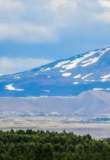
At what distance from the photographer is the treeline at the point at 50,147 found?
7706 centimetres

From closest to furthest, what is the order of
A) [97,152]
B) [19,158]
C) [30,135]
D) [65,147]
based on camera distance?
1. [19,158]
2. [97,152]
3. [65,147]
4. [30,135]

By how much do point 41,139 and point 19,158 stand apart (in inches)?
610

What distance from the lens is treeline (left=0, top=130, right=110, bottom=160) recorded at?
77.1m

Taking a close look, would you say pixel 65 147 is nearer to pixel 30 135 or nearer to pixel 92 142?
pixel 92 142

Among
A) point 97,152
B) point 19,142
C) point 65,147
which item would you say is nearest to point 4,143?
point 19,142

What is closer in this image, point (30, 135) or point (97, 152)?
point (97, 152)

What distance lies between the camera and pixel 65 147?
87.2 meters

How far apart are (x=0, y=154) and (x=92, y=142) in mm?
13469

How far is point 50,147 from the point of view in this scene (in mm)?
80750

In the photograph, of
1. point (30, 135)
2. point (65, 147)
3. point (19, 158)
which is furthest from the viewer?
point (30, 135)

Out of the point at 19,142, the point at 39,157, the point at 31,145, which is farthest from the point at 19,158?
the point at 19,142

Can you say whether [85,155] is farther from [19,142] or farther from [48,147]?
[19,142]

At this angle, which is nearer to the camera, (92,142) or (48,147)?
(48,147)

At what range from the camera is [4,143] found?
91000 mm
